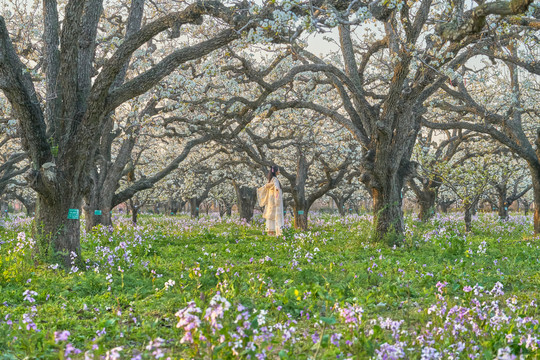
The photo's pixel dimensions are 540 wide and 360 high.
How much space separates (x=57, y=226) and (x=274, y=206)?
383 inches

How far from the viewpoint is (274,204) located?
17594 millimetres

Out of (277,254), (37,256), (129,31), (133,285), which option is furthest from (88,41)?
(277,254)

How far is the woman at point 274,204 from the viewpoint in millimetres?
17328

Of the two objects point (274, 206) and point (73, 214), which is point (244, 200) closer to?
point (274, 206)

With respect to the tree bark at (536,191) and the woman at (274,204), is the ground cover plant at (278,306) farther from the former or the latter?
the woman at (274,204)

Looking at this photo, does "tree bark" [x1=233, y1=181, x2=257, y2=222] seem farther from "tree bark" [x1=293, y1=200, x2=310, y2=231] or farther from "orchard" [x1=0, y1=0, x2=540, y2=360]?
"orchard" [x1=0, y1=0, x2=540, y2=360]

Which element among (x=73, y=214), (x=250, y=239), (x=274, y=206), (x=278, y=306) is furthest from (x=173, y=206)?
(x=278, y=306)

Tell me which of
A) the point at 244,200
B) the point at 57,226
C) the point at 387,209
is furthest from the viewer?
the point at 244,200

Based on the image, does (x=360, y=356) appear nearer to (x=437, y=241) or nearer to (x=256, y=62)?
(x=437, y=241)

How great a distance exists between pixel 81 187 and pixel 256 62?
39.6 ft

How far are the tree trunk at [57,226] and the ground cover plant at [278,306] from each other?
0.79ft

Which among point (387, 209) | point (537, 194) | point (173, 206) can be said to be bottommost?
point (387, 209)

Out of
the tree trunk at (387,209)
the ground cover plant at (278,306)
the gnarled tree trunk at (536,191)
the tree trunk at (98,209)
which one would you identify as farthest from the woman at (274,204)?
the gnarled tree trunk at (536,191)

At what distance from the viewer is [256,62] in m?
19.7
